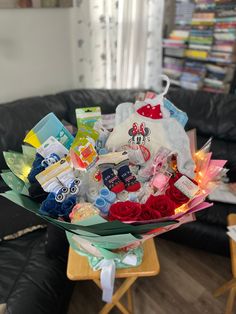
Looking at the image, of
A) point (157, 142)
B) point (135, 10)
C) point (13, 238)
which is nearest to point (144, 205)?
point (157, 142)

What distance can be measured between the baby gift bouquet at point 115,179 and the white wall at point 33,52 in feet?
3.80

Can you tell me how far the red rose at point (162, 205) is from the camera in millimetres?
663

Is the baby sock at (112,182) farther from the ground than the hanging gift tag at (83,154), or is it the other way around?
the hanging gift tag at (83,154)

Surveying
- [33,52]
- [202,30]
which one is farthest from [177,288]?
[202,30]

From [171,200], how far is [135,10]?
2009 millimetres

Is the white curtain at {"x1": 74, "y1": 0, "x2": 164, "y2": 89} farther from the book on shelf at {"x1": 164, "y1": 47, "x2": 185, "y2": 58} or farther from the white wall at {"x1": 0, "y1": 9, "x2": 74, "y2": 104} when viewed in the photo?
the book on shelf at {"x1": 164, "y1": 47, "x2": 185, "y2": 58}

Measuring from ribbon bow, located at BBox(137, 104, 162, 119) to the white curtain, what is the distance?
1.45 m

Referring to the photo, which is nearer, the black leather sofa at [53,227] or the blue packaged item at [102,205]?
the blue packaged item at [102,205]

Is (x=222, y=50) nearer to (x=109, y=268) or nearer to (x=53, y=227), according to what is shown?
(x=53, y=227)

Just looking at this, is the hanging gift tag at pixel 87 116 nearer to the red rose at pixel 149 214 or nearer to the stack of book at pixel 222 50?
the red rose at pixel 149 214

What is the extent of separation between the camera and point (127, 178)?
769 millimetres

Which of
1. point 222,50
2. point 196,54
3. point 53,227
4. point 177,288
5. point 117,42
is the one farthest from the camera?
point 196,54

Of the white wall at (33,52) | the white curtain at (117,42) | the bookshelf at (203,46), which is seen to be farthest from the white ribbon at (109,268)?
the bookshelf at (203,46)

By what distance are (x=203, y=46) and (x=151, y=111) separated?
2.01 m
